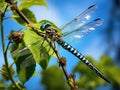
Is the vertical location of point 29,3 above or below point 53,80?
above

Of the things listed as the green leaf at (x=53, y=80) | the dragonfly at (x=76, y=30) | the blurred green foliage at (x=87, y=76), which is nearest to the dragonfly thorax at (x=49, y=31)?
the dragonfly at (x=76, y=30)

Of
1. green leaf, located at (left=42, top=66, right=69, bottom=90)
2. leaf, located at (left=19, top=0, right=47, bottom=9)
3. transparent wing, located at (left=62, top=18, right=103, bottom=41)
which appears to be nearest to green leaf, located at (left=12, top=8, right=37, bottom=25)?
leaf, located at (left=19, top=0, right=47, bottom=9)

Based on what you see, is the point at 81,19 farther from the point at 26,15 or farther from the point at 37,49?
the point at 37,49

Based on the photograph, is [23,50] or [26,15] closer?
[23,50]

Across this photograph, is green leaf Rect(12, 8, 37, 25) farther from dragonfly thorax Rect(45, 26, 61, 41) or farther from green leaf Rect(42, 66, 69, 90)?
green leaf Rect(42, 66, 69, 90)

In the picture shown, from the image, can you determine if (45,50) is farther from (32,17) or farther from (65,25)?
(65,25)

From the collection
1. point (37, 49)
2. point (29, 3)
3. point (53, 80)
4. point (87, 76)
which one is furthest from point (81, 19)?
point (53, 80)

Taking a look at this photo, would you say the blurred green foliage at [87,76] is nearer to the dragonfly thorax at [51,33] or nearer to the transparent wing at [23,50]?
the dragonfly thorax at [51,33]
